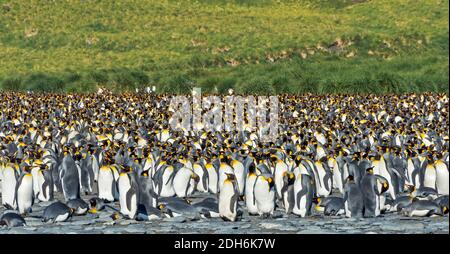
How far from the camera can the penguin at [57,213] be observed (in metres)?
11.2

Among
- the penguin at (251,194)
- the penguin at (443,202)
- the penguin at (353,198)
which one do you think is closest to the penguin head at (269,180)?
the penguin at (251,194)

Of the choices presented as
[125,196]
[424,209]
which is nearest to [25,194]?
[125,196]

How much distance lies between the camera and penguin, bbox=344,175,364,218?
11172 millimetres

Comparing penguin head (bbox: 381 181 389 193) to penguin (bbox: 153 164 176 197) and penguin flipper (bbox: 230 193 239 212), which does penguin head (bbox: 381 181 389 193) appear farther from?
penguin (bbox: 153 164 176 197)

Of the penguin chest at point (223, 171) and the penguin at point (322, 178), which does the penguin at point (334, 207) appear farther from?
the penguin chest at point (223, 171)

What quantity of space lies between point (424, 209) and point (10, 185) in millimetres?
6286

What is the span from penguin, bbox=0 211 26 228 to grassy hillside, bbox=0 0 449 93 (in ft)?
108

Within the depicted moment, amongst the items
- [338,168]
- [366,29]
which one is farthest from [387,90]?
[366,29]

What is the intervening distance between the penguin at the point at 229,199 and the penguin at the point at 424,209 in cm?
253

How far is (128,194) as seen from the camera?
1130cm

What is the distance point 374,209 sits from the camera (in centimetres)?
1136

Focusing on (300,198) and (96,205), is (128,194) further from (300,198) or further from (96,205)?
(300,198)
